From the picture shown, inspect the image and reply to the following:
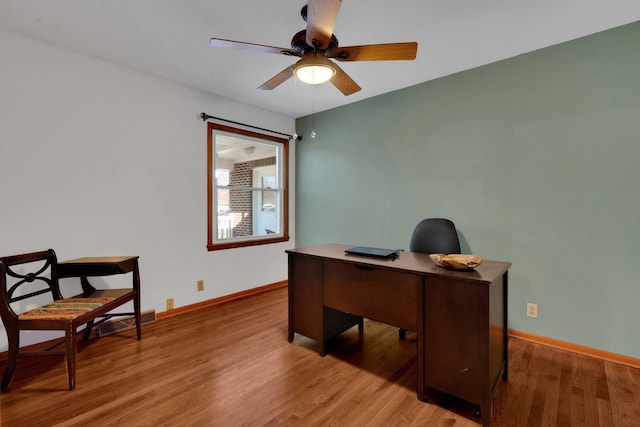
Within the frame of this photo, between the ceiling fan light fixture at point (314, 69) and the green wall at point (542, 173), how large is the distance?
1135 mm

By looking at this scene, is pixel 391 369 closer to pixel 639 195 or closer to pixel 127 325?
pixel 639 195

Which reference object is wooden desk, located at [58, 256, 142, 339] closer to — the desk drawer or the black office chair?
the desk drawer

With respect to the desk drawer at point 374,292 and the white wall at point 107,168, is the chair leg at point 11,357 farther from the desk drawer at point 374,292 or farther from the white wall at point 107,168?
the desk drawer at point 374,292

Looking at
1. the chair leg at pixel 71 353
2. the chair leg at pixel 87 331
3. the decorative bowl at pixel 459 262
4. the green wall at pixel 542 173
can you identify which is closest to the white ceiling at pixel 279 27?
the green wall at pixel 542 173

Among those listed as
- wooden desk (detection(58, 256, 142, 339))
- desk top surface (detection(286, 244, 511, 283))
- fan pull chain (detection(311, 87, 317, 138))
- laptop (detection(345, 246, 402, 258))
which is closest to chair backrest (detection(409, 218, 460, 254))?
desk top surface (detection(286, 244, 511, 283))

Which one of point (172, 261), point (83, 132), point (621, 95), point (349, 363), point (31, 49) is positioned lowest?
point (349, 363)

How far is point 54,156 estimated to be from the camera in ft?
7.91

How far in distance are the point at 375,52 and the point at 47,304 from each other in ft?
9.70

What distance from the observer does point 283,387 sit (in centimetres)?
188

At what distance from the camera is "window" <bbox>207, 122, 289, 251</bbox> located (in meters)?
3.52

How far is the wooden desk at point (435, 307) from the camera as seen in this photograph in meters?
1.52

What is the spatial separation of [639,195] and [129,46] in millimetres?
4122

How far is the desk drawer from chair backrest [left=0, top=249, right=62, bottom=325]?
6.97 ft

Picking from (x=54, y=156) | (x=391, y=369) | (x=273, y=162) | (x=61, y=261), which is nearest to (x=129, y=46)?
(x=54, y=156)
